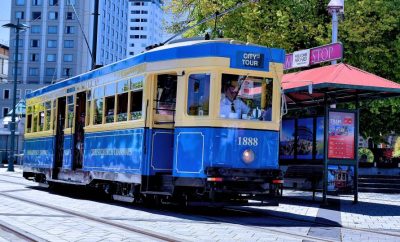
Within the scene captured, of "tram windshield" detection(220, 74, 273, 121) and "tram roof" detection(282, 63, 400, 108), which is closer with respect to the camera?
"tram windshield" detection(220, 74, 273, 121)

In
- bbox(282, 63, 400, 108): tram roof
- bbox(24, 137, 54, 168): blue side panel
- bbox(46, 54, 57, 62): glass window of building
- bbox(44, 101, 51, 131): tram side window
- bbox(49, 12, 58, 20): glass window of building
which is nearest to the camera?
bbox(282, 63, 400, 108): tram roof

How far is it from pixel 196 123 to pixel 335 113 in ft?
16.0

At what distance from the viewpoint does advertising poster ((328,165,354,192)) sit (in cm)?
1568

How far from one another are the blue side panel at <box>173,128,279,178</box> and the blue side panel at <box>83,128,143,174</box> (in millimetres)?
1104

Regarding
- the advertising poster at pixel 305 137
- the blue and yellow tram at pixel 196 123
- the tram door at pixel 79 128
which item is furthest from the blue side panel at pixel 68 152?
the advertising poster at pixel 305 137

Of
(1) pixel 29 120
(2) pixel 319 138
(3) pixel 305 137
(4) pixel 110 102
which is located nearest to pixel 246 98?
(4) pixel 110 102

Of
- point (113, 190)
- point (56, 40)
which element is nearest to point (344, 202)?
point (113, 190)

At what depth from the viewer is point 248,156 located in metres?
12.2

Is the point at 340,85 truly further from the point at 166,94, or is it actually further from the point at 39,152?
the point at 39,152

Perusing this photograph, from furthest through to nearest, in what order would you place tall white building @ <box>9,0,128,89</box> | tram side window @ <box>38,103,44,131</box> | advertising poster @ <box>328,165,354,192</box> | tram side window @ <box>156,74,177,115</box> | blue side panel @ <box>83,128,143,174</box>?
tall white building @ <box>9,0,128,89</box>
tram side window @ <box>38,103,44,131</box>
advertising poster @ <box>328,165,354,192</box>
blue side panel @ <box>83,128,143,174</box>
tram side window @ <box>156,74,177,115</box>

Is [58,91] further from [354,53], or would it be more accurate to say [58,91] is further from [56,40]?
[56,40]

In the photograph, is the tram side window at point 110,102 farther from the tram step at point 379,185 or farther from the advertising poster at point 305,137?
the tram step at point 379,185

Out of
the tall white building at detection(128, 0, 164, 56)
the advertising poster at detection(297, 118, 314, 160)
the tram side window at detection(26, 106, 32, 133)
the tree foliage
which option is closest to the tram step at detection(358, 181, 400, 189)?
the tree foliage

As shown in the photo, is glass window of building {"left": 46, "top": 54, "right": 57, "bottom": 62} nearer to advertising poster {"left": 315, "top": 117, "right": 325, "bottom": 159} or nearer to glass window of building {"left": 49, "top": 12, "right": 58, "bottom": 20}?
glass window of building {"left": 49, "top": 12, "right": 58, "bottom": 20}
